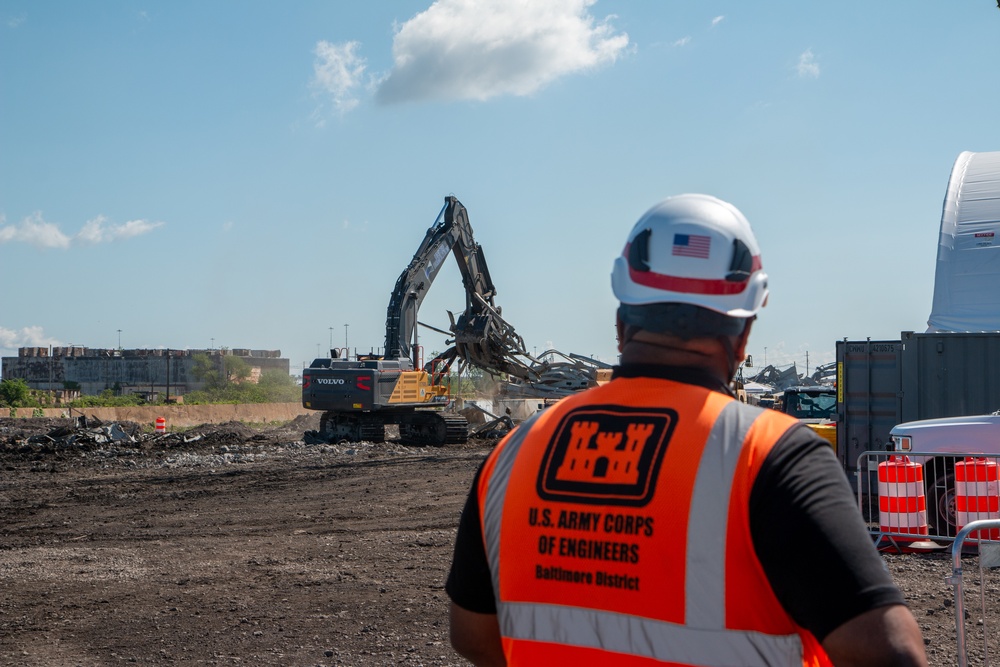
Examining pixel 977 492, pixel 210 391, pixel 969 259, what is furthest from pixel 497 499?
pixel 210 391

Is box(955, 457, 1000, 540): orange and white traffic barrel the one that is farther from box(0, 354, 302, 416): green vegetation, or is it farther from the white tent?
box(0, 354, 302, 416): green vegetation

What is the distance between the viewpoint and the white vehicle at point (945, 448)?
1120 cm

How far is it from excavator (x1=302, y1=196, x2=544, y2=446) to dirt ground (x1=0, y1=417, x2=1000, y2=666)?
20.5 feet

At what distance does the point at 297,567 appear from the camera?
1038cm

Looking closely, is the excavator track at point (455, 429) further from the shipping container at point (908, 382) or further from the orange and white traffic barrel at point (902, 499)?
the orange and white traffic barrel at point (902, 499)

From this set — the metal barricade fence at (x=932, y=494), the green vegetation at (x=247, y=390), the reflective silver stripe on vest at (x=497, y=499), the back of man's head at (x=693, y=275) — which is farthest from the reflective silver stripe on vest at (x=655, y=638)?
Answer: the green vegetation at (x=247, y=390)

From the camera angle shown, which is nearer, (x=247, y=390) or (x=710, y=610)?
(x=710, y=610)

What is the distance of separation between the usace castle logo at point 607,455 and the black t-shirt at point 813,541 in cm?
21

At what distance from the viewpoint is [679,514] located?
185 centimetres

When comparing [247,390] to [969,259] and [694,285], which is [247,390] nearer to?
[969,259]

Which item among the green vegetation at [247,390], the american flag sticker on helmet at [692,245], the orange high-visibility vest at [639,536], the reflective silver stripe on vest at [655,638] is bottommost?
the green vegetation at [247,390]

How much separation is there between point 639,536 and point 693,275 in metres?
0.54

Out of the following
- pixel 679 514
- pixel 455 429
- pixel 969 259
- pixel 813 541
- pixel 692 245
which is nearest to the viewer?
pixel 813 541

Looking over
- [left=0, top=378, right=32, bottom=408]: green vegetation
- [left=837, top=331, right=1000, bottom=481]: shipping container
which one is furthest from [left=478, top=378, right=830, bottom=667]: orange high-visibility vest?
[left=0, top=378, right=32, bottom=408]: green vegetation
